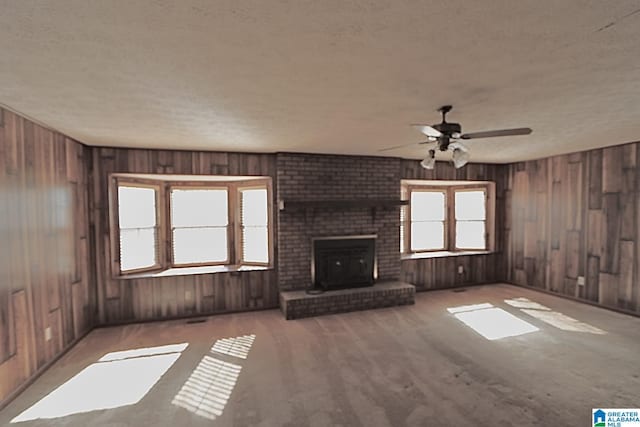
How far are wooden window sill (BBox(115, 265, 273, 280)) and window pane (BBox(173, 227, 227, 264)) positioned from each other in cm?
15

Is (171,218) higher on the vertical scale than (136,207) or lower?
lower

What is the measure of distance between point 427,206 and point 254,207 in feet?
11.6

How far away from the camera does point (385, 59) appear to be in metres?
1.70

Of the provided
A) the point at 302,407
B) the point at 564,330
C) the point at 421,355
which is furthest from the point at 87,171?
the point at 564,330

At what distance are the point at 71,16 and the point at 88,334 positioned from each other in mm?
4016

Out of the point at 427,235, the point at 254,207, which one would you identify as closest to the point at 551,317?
the point at 427,235

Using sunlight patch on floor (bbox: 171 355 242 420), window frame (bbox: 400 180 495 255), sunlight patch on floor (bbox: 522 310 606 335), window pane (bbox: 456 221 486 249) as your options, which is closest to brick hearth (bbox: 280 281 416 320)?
window frame (bbox: 400 180 495 255)

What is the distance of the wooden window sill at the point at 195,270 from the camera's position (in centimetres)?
431

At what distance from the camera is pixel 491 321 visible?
4.12 metres

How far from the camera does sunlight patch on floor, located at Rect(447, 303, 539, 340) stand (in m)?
3.74

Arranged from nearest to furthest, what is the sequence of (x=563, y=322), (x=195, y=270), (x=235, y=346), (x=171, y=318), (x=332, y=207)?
(x=235, y=346) < (x=563, y=322) < (x=171, y=318) < (x=195, y=270) < (x=332, y=207)

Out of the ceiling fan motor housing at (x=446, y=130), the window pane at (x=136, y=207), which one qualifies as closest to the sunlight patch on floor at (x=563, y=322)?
the ceiling fan motor housing at (x=446, y=130)

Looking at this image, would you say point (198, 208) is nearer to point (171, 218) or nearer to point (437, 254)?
point (171, 218)

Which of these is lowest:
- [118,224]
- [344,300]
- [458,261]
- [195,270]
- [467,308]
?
[467,308]
